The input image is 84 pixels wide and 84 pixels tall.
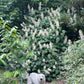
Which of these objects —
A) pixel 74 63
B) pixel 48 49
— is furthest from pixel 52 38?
pixel 74 63

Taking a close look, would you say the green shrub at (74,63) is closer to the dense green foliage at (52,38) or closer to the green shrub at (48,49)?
the dense green foliage at (52,38)

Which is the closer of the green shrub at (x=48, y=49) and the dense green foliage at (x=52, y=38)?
the dense green foliage at (x=52, y=38)

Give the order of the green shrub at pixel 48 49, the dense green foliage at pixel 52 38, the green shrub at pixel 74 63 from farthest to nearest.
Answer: the green shrub at pixel 48 49 < the dense green foliage at pixel 52 38 < the green shrub at pixel 74 63

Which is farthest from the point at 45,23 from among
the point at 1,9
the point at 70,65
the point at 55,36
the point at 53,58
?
the point at 70,65

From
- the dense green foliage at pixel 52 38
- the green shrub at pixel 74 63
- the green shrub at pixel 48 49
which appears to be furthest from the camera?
the green shrub at pixel 48 49

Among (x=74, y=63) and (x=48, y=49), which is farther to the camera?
(x=48, y=49)

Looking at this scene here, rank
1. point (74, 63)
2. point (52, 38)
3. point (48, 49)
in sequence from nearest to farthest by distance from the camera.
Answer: point (74, 63) < point (48, 49) < point (52, 38)

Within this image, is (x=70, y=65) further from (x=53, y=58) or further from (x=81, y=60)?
(x=53, y=58)

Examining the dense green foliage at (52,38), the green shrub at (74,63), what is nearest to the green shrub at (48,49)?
the dense green foliage at (52,38)

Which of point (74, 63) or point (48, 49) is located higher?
point (74, 63)

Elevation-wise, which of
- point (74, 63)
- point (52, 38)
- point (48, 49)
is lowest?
point (48, 49)

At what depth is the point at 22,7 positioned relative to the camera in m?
7.71

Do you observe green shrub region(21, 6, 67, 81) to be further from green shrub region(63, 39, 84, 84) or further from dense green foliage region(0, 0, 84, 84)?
green shrub region(63, 39, 84, 84)

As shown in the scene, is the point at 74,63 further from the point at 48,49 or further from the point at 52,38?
the point at 52,38
